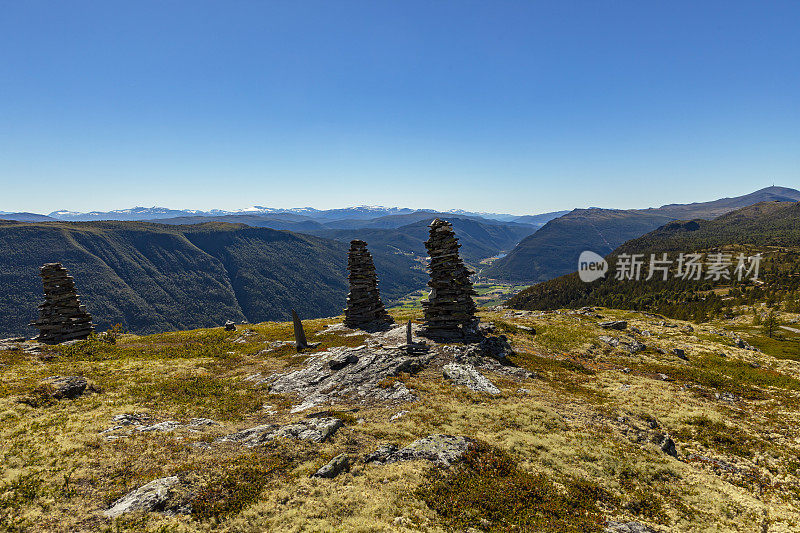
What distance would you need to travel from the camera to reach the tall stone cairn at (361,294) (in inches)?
2272

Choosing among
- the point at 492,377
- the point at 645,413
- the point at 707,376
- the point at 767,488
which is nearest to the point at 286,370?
the point at 492,377

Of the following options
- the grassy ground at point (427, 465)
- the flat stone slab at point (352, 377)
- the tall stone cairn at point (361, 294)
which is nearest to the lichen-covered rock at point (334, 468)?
the grassy ground at point (427, 465)

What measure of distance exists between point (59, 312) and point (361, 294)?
4370cm

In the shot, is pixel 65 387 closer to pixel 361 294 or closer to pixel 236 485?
pixel 236 485

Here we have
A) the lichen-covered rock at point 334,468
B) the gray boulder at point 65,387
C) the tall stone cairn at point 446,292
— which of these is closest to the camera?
the lichen-covered rock at point 334,468

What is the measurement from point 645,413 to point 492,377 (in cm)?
1224

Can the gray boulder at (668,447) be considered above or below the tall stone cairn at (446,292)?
below

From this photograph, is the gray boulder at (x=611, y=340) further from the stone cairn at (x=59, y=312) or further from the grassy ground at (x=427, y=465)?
the stone cairn at (x=59, y=312)

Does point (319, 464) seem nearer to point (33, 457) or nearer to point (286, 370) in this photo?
point (33, 457)

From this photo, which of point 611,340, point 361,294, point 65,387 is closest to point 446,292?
point 361,294

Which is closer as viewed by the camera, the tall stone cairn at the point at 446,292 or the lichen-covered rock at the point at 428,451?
the lichen-covered rock at the point at 428,451

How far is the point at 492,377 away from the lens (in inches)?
1254

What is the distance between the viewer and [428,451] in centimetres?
1733

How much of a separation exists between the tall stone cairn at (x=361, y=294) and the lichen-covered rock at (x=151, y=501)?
144 feet
